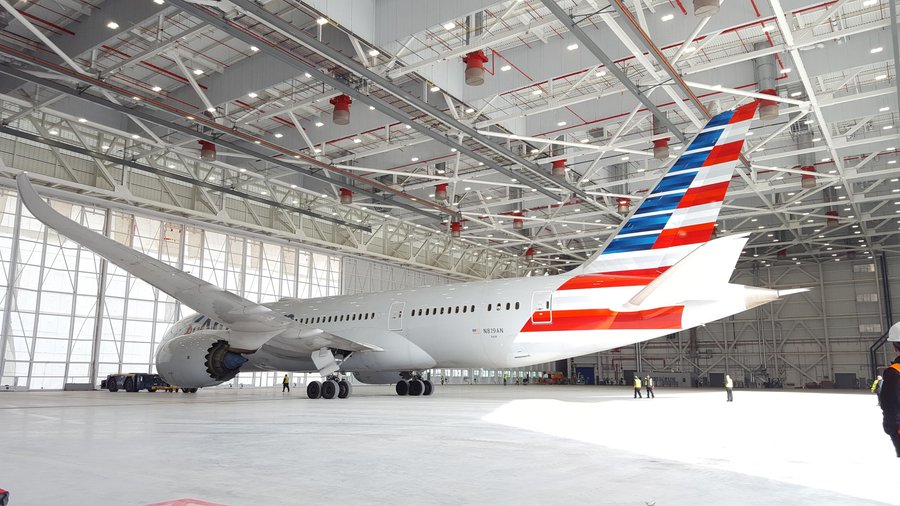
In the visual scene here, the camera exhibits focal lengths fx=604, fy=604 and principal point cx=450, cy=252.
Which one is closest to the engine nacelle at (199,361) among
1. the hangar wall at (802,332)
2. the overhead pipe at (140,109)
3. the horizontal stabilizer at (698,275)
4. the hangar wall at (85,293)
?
the overhead pipe at (140,109)

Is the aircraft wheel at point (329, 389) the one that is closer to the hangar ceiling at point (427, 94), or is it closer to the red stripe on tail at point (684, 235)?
the hangar ceiling at point (427, 94)

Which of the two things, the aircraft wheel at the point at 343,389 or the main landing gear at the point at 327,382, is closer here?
the main landing gear at the point at 327,382

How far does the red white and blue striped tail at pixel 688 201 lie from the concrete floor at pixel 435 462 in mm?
4441

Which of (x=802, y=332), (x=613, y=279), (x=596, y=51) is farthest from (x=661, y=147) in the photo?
(x=802, y=332)

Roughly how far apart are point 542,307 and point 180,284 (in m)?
8.27

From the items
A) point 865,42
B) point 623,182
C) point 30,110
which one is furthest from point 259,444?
point 623,182

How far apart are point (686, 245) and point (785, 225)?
24.1m

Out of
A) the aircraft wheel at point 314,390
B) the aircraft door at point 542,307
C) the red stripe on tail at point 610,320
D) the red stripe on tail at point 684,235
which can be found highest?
the red stripe on tail at point 684,235

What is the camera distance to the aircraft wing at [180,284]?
11.6m

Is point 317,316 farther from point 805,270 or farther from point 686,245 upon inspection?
point 805,270

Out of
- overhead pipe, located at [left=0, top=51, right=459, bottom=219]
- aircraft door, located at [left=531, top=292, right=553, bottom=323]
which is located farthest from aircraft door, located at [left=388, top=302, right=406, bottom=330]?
overhead pipe, located at [left=0, top=51, right=459, bottom=219]

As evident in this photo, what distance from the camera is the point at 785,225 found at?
107ft

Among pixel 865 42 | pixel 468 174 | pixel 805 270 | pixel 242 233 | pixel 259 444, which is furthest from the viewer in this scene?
pixel 805 270

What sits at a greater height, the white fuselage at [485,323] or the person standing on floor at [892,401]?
the white fuselage at [485,323]
